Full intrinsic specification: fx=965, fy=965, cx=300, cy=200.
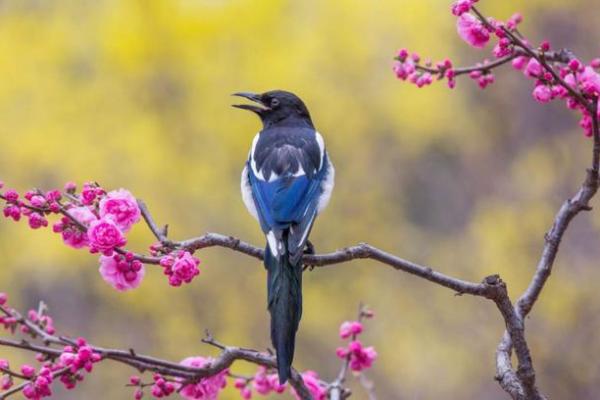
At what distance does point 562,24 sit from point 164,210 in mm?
3545

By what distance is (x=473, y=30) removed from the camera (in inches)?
102

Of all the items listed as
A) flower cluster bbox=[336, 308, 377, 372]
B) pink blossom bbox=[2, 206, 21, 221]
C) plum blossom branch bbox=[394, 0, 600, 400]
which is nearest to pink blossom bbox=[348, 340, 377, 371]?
flower cluster bbox=[336, 308, 377, 372]

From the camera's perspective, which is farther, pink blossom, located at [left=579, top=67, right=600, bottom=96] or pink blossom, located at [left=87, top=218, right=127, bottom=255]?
pink blossom, located at [left=579, top=67, right=600, bottom=96]

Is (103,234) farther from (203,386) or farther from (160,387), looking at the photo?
(203,386)

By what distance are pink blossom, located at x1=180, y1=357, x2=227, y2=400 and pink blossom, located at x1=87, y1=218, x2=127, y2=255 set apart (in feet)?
1.76

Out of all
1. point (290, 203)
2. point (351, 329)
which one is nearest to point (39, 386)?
point (351, 329)

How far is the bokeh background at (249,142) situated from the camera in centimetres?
751

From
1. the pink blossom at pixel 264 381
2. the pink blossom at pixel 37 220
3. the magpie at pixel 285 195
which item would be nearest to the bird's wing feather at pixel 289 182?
the magpie at pixel 285 195

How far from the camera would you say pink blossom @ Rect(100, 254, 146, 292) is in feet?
7.50

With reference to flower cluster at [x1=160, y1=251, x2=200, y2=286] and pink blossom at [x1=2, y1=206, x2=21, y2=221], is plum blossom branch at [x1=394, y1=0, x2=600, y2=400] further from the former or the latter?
pink blossom at [x1=2, y1=206, x2=21, y2=221]

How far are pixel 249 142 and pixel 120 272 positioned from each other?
5.74m

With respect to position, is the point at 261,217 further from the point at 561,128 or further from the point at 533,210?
the point at 561,128

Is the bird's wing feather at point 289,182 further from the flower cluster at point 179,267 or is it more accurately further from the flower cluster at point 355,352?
the flower cluster at point 179,267

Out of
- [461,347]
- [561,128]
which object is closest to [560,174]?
[561,128]
